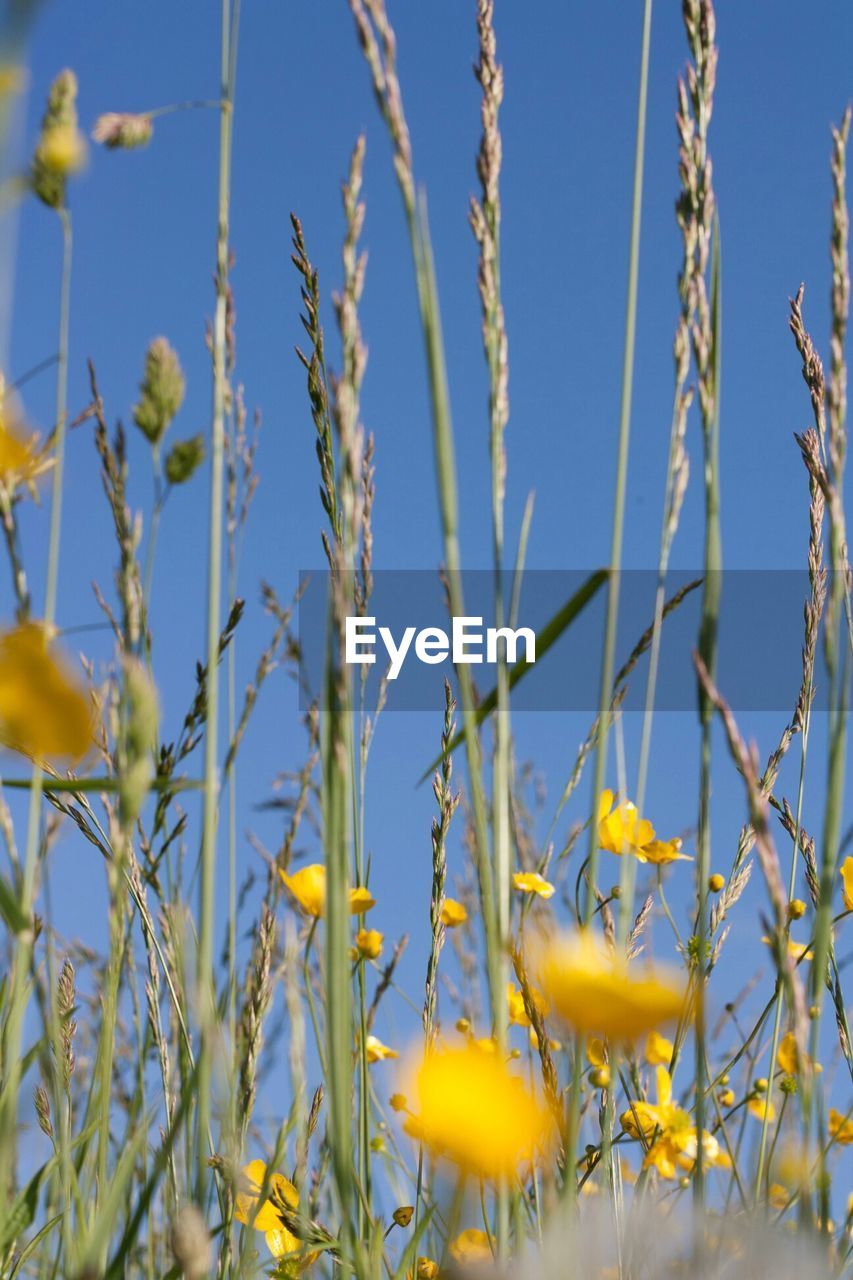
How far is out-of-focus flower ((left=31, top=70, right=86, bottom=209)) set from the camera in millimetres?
917

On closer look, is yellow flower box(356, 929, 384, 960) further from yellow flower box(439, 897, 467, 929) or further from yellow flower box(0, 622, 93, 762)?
yellow flower box(0, 622, 93, 762)

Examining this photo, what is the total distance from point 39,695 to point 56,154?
456mm

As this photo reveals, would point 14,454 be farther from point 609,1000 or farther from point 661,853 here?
point 661,853

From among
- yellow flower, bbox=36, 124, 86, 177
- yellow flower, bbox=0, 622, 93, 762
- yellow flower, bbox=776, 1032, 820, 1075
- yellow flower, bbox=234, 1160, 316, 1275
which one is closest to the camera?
yellow flower, bbox=0, 622, 93, 762

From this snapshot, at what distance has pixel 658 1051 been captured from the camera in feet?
5.27

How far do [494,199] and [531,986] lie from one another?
0.69 m

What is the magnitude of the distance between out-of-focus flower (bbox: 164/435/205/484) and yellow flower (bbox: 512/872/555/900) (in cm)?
64

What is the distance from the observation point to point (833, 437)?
2.78 feet

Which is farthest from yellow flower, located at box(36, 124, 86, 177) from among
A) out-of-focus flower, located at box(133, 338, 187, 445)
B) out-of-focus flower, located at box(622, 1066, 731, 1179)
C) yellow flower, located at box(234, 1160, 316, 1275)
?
out-of-focus flower, located at box(622, 1066, 731, 1179)

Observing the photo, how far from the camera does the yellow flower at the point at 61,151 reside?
0.92m

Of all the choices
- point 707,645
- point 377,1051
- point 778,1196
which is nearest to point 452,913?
point 377,1051

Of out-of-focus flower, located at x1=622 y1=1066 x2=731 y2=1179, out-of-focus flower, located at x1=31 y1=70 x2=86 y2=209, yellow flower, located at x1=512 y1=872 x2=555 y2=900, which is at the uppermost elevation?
out-of-focus flower, located at x1=31 y1=70 x2=86 y2=209

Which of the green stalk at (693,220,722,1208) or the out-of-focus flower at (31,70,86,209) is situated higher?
the out-of-focus flower at (31,70,86,209)

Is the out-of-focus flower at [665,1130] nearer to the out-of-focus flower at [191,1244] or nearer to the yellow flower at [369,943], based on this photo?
the yellow flower at [369,943]
